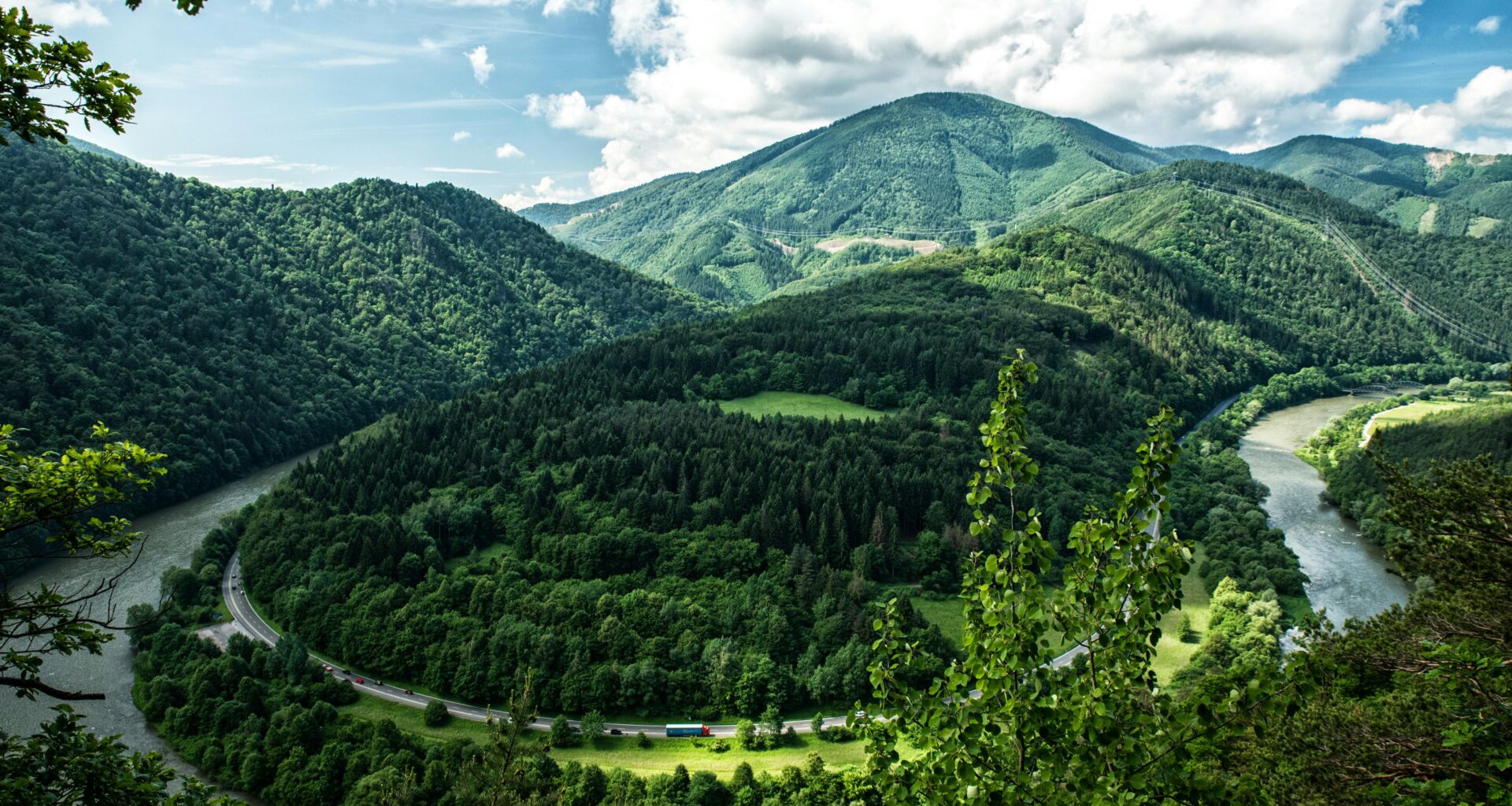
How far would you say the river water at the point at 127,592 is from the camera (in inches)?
2330

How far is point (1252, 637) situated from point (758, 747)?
39713mm

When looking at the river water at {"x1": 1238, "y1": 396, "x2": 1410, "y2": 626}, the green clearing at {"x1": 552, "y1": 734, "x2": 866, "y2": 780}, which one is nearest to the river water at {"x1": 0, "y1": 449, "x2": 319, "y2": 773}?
the green clearing at {"x1": 552, "y1": 734, "x2": 866, "y2": 780}

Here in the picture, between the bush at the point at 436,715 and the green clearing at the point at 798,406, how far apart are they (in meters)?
61.2

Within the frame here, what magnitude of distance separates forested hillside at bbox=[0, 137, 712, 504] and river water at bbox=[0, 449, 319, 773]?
13.1 feet

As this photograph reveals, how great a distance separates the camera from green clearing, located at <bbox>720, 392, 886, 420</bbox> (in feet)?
384

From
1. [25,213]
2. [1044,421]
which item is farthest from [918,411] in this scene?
[25,213]

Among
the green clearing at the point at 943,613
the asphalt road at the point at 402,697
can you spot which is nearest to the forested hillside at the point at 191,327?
the asphalt road at the point at 402,697

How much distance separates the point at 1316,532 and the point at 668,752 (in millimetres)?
80064

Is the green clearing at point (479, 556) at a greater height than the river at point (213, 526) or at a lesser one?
greater

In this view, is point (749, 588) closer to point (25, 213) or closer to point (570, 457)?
point (570, 457)

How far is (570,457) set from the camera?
311 feet

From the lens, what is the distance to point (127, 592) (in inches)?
3214

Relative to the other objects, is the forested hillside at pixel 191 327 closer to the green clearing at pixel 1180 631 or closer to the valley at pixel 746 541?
the valley at pixel 746 541

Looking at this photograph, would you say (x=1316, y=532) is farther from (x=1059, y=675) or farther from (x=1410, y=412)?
(x=1059, y=675)
